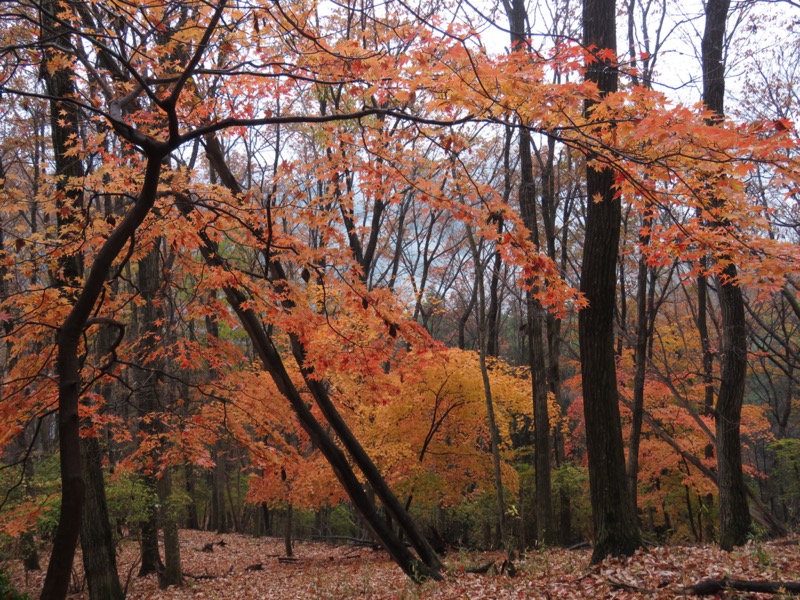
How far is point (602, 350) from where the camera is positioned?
6.32m

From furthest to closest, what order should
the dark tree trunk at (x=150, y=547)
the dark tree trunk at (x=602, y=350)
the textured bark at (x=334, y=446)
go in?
the dark tree trunk at (x=150, y=547), the textured bark at (x=334, y=446), the dark tree trunk at (x=602, y=350)

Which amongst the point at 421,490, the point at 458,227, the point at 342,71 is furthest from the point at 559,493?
the point at 342,71

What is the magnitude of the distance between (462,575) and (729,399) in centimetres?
521

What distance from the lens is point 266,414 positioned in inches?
399

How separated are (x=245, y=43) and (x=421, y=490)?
11.4 metres

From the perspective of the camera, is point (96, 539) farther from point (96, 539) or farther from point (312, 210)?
point (312, 210)

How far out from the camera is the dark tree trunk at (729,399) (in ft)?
28.7

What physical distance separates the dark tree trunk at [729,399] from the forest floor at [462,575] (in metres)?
1.13

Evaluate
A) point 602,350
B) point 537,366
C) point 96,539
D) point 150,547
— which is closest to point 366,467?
point 96,539

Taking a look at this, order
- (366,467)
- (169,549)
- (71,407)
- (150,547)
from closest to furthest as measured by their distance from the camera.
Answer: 1. (71,407)
2. (366,467)
3. (169,549)
4. (150,547)

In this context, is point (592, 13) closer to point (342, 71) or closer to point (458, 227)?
point (342, 71)


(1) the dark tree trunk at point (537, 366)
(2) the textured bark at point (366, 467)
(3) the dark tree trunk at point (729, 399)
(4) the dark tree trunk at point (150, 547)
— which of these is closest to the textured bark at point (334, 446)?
(2) the textured bark at point (366, 467)

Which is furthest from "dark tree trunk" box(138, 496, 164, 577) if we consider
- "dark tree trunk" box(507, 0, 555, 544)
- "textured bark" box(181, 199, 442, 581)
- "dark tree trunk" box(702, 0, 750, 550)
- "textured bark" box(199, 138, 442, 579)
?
"dark tree trunk" box(702, 0, 750, 550)

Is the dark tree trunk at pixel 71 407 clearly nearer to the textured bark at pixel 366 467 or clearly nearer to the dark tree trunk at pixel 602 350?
the textured bark at pixel 366 467
